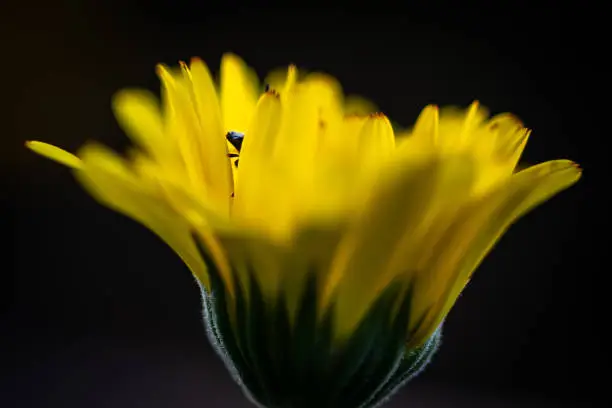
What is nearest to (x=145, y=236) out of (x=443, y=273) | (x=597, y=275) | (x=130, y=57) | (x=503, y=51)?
(x=130, y=57)

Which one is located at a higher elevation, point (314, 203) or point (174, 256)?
point (174, 256)

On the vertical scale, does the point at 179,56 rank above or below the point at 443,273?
above

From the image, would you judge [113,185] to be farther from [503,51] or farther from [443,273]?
[503,51]

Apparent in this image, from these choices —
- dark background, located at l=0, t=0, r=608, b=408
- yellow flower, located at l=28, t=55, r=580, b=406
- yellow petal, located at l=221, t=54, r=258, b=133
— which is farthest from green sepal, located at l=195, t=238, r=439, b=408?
dark background, located at l=0, t=0, r=608, b=408

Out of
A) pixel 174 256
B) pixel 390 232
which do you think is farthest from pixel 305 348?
pixel 174 256

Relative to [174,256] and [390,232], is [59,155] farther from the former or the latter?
[174,256]

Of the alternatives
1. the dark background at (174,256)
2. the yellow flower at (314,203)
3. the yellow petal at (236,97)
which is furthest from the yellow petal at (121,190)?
the dark background at (174,256)

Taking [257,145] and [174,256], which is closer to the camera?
[257,145]
